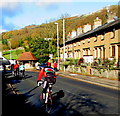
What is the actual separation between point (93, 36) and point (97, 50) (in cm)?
245

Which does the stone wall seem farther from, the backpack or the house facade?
the backpack

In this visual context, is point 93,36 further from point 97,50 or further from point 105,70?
point 105,70

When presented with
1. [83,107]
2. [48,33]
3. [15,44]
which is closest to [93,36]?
[83,107]

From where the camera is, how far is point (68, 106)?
7.38m

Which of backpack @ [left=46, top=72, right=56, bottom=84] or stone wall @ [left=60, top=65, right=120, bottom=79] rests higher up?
backpack @ [left=46, top=72, right=56, bottom=84]

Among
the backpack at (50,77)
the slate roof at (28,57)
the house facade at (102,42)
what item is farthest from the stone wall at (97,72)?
the slate roof at (28,57)

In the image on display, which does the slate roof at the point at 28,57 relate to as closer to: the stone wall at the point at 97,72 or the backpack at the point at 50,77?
the stone wall at the point at 97,72

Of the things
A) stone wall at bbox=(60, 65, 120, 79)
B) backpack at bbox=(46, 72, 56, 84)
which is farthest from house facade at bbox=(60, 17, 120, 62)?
backpack at bbox=(46, 72, 56, 84)

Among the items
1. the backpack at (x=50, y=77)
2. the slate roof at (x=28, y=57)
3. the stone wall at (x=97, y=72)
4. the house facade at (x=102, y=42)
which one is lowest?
the stone wall at (x=97, y=72)

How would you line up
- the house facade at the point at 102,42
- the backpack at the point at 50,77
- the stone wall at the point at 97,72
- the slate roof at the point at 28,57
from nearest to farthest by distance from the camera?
1. the backpack at the point at 50,77
2. the stone wall at the point at 97,72
3. the house facade at the point at 102,42
4. the slate roof at the point at 28,57

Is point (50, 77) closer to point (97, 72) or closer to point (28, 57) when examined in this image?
point (97, 72)


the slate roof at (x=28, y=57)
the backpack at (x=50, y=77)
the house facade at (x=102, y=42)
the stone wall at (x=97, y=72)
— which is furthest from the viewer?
the slate roof at (x=28, y=57)

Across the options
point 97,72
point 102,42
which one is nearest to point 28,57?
point 102,42

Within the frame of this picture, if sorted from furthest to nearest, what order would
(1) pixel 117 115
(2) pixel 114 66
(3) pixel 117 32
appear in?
(3) pixel 117 32
(2) pixel 114 66
(1) pixel 117 115
